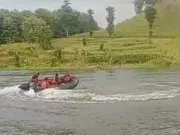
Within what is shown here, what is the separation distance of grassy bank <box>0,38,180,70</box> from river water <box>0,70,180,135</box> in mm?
40634

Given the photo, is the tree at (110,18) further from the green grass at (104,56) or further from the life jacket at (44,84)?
the life jacket at (44,84)

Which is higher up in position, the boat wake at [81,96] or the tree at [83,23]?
the tree at [83,23]

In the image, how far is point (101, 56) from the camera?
331 feet

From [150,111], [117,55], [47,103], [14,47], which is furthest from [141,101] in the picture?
[14,47]

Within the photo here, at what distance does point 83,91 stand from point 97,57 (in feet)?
160

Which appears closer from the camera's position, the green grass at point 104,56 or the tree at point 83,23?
the green grass at point 104,56

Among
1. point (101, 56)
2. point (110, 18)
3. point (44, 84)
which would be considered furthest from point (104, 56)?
point (110, 18)

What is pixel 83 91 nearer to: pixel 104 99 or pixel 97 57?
pixel 104 99

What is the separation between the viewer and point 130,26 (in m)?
162

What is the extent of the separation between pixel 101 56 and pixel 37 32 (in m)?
29.0

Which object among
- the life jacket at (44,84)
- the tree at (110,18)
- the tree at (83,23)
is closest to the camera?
the life jacket at (44,84)

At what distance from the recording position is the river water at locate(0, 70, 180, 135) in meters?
31.9

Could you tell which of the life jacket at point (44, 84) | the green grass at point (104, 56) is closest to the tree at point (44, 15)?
the green grass at point (104, 56)

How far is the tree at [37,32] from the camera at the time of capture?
117738mm
